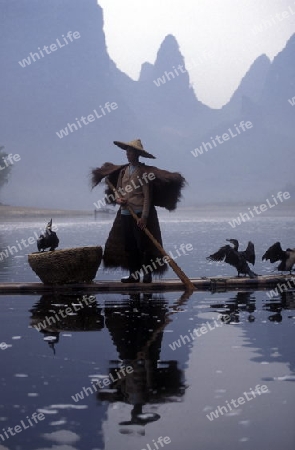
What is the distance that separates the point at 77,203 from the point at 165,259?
156 metres

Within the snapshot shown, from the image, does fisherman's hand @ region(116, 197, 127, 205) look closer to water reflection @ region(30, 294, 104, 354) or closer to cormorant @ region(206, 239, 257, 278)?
water reflection @ region(30, 294, 104, 354)

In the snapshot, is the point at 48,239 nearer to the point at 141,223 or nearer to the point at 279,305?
the point at 141,223

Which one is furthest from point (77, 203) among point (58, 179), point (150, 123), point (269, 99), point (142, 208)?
point (142, 208)

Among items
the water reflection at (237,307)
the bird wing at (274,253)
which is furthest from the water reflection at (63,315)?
the bird wing at (274,253)

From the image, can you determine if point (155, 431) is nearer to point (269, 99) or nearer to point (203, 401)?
point (203, 401)

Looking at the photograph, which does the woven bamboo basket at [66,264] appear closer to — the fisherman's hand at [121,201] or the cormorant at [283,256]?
the fisherman's hand at [121,201]

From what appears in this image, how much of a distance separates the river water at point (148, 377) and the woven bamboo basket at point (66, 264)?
99cm

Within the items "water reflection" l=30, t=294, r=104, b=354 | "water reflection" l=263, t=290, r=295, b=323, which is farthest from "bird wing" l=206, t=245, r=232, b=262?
"water reflection" l=30, t=294, r=104, b=354

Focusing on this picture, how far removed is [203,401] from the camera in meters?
4.48

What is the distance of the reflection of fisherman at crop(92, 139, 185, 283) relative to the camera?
1010 centimetres

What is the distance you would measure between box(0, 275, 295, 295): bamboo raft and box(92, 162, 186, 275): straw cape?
0.97 feet

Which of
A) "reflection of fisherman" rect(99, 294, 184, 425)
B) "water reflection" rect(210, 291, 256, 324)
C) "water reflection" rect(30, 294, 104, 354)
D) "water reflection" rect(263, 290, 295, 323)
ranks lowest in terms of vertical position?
"water reflection" rect(263, 290, 295, 323)

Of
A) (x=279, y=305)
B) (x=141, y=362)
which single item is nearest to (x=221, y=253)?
(x=279, y=305)

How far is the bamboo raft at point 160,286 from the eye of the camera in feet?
32.6
